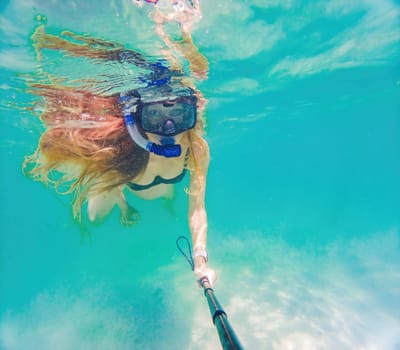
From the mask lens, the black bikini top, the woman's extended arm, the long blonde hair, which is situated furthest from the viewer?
the black bikini top

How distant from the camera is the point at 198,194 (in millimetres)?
4809

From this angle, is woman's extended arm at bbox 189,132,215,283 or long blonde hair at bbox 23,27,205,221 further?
Answer: woman's extended arm at bbox 189,132,215,283

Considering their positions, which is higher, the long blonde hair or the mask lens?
the mask lens

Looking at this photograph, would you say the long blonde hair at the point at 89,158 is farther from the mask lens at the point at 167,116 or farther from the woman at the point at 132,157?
the mask lens at the point at 167,116

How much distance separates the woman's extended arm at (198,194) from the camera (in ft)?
15.1

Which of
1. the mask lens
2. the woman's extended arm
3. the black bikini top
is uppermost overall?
the mask lens

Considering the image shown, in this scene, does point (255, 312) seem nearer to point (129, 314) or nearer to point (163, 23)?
point (129, 314)

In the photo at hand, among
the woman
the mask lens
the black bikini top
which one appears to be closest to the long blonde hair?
the woman

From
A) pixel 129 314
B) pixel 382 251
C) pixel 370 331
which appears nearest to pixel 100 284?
pixel 129 314

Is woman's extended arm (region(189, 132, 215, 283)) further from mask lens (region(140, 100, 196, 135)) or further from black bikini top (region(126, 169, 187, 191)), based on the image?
black bikini top (region(126, 169, 187, 191))

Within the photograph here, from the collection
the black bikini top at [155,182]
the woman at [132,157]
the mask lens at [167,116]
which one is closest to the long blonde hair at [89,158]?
the woman at [132,157]

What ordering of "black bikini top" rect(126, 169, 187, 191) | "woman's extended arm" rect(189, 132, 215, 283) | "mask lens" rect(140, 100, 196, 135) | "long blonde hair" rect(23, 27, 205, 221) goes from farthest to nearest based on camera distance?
"black bikini top" rect(126, 169, 187, 191)
"mask lens" rect(140, 100, 196, 135)
"woman's extended arm" rect(189, 132, 215, 283)
"long blonde hair" rect(23, 27, 205, 221)

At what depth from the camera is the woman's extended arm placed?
4.60 metres

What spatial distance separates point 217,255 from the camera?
19.7 m
